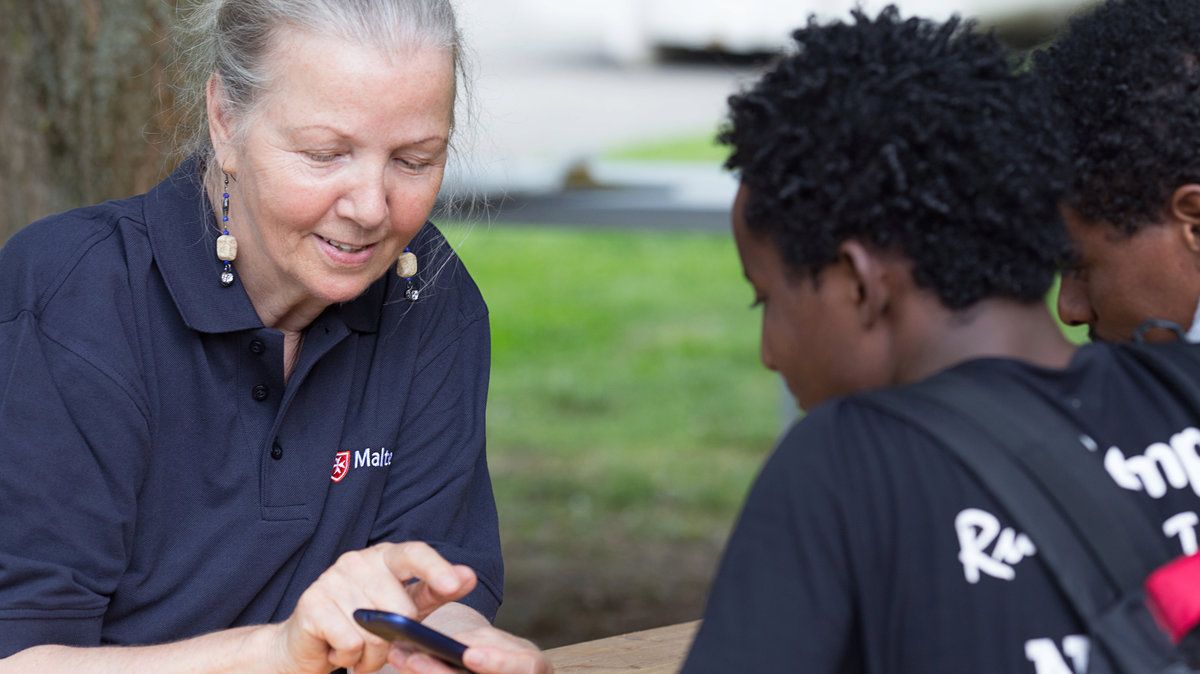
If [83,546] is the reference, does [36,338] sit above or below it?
above

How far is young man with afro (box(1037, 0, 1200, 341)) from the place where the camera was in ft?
5.78

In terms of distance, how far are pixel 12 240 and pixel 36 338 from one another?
207mm

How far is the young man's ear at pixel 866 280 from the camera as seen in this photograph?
4.35ft

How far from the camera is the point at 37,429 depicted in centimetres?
175

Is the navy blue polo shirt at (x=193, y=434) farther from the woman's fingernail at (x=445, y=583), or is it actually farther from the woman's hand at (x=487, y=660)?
the woman's fingernail at (x=445, y=583)

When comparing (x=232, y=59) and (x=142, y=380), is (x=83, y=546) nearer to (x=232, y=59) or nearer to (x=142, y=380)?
(x=142, y=380)

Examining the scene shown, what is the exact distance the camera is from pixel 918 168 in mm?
1301

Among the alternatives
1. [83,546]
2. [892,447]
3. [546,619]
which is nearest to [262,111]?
[83,546]

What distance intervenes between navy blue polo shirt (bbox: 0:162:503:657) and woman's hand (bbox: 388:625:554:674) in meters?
0.30

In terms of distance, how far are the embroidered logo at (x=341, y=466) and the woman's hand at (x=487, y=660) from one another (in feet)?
1.24

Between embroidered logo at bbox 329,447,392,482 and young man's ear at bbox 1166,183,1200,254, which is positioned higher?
young man's ear at bbox 1166,183,1200,254

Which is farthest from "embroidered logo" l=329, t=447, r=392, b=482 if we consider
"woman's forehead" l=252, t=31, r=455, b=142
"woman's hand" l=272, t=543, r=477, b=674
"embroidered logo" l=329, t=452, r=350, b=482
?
"woman's forehead" l=252, t=31, r=455, b=142

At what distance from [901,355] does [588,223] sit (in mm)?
3524

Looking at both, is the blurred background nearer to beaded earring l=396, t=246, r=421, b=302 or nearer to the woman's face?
beaded earring l=396, t=246, r=421, b=302
